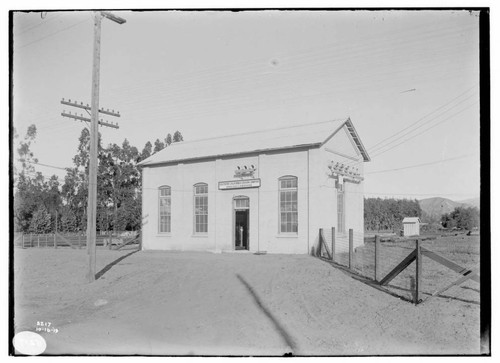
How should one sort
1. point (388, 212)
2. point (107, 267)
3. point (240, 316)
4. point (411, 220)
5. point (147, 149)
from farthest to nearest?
point (388, 212) → point (147, 149) → point (411, 220) → point (107, 267) → point (240, 316)

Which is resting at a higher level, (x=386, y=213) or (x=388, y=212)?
(x=388, y=212)

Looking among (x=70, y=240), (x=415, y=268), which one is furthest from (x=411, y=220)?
(x=70, y=240)

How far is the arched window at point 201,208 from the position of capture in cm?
1884

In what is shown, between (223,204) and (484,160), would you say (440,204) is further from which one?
(223,204)

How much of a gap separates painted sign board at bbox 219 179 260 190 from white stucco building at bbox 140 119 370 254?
0.04 metres

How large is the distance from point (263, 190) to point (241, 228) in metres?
2.42

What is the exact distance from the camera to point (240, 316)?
9.25 m

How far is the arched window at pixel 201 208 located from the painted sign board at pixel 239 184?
1.14m

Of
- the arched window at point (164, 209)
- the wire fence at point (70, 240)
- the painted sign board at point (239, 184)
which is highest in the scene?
the painted sign board at point (239, 184)

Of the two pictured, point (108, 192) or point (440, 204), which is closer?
point (440, 204)

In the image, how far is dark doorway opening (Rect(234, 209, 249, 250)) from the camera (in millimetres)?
18625

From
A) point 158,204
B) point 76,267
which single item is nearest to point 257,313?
point 76,267

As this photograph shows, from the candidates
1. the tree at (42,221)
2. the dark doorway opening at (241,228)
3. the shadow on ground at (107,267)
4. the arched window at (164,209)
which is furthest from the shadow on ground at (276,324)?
the tree at (42,221)

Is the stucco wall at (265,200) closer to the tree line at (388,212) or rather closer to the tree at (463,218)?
the tree at (463,218)
